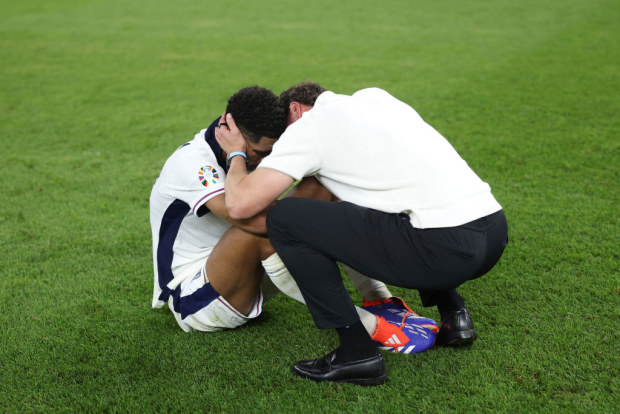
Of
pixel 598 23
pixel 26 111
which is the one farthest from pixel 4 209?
pixel 598 23

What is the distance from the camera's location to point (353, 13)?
15.1m

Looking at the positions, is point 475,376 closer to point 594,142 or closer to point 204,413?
point 204,413

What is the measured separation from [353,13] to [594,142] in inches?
415

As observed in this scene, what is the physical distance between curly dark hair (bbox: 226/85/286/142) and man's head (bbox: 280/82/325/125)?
44 millimetres

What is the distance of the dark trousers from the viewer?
7.25ft

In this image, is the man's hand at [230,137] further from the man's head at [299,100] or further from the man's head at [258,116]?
the man's head at [299,100]

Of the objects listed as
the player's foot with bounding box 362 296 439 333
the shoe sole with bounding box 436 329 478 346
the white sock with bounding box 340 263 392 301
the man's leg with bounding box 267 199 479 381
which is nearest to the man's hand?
the man's leg with bounding box 267 199 479 381

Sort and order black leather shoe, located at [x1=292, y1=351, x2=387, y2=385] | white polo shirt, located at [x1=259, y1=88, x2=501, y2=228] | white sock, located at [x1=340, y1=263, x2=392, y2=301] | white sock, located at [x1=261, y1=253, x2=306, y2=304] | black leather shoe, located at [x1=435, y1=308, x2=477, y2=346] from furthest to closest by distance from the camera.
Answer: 1. white sock, located at [x1=340, y1=263, x2=392, y2=301]
2. black leather shoe, located at [x1=435, y1=308, x2=477, y2=346]
3. white sock, located at [x1=261, y1=253, x2=306, y2=304]
4. black leather shoe, located at [x1=292, y1=351, x2=387, y2=385]
5. white polo shirt, located at [x1=259, y1=88, x2=501, y2=228]

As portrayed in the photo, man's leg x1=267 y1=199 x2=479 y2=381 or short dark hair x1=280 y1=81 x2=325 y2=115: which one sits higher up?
short dark hair x1=280 y1=81 x2=325 y2=115

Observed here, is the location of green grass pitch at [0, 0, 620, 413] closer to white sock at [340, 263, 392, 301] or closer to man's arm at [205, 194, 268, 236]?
white sock at [340, 263, 392, 301]

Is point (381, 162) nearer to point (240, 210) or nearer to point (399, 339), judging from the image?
point (240, 210)

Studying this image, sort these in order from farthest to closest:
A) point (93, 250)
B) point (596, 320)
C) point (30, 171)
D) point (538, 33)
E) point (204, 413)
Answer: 1. point (538, 33)
2. point (30, 171)
3. point (93, 250)
4. point (596, 320)
5. point (204, 413)

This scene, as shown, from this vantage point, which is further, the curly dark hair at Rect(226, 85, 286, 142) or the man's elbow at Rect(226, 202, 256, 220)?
the curly dark hair at Rect(226, 85, 286, 142)

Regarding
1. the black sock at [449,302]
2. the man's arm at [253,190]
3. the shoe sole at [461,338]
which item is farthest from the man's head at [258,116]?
the shoe sole at [461,338]
